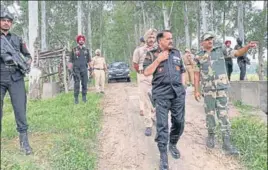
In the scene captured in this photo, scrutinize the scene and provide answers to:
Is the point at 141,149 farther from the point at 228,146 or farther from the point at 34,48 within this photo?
the point at 34,48

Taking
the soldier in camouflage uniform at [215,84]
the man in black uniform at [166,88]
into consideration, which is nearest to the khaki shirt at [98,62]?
the soldier in camouflage uniform at [215,84]

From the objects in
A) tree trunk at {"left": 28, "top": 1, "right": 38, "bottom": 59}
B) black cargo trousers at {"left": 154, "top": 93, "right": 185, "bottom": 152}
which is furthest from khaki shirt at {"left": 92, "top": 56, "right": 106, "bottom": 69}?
black cargo trousers at {"left": 154, "top": 93, "right": 185, "bottom": 152}

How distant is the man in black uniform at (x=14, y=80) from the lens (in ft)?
15.7

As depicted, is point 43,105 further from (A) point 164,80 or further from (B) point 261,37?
(B) point 261,37

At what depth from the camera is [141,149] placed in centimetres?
579

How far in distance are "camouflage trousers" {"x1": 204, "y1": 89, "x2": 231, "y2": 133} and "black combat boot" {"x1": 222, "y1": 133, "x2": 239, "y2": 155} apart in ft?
0.28

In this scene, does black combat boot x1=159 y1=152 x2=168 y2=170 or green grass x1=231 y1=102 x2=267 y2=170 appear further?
green grass x1=231 y1=102 x2=267 y2=170

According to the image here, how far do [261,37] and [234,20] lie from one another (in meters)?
6.29

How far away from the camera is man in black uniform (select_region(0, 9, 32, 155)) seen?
15.7 feet

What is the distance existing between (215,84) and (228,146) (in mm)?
971

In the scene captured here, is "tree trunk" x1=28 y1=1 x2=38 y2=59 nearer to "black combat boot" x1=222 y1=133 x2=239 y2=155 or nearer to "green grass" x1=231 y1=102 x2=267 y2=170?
"green grass" x1=231 y1=102 x2=267 y2=170

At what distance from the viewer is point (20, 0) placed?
97.1 feet

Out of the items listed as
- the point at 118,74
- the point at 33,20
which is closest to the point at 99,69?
the point at 33,20

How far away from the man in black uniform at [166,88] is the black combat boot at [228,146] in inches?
39.1
